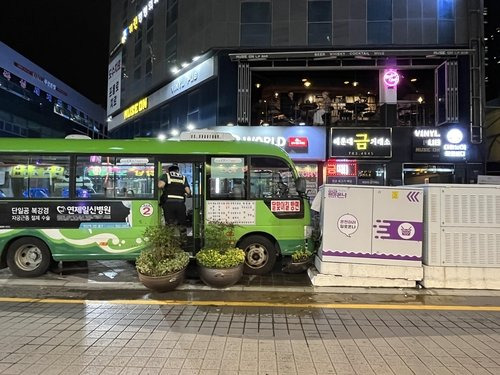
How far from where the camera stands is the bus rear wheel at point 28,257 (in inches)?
345

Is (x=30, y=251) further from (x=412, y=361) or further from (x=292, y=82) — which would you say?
(x=292, y=82)

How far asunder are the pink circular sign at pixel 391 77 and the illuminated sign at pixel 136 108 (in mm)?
15286

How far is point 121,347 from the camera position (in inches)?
196

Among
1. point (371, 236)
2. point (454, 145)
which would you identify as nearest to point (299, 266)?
point (371, 236)

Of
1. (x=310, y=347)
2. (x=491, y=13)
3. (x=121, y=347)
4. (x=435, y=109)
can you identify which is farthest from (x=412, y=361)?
(x=491, y=13)

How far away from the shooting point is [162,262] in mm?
7391

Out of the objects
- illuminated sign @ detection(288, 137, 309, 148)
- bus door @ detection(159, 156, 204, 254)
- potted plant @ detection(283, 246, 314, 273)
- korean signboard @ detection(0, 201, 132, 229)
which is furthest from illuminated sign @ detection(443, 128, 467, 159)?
korean signboard @ detection(0, 201, 132, 229)

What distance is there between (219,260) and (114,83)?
1232 inches

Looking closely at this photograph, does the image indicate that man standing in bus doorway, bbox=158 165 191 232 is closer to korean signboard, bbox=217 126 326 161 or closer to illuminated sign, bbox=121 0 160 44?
korean signboard, bbox=217 126 326 161

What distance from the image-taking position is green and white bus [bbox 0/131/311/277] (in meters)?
8.83

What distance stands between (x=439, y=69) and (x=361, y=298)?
15.3 m

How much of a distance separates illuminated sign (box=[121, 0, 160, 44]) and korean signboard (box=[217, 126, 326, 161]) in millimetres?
13277

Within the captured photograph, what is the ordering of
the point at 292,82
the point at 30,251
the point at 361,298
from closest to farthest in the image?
the point at 361,298 → the point at 30,251 → the point at 292,82

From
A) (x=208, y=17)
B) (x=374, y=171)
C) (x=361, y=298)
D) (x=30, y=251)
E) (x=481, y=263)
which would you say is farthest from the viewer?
(x=208, y=17)
